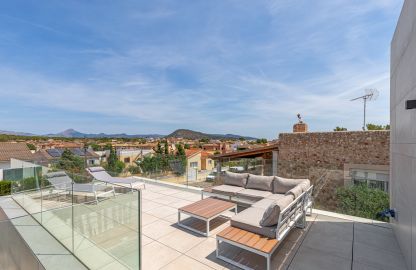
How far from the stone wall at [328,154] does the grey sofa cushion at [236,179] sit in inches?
80.7

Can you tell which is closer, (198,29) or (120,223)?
(120,223)

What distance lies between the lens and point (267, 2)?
6.78m

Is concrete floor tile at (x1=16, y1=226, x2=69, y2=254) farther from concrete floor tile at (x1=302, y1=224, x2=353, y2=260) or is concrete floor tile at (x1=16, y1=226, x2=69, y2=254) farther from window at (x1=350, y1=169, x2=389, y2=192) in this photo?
window at (x1=350, y1=169, x2=389, y2=192)

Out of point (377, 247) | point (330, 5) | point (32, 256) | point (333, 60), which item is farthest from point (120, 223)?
point (333, 60)

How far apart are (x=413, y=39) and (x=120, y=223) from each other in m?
4.54

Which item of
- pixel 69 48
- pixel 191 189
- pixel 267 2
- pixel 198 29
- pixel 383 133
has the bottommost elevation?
pixel 191 189

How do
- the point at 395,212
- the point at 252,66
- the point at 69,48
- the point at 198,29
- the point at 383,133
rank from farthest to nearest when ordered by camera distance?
1. the point at 69,48
2. the point at 252,66
3. the point at 198,29
4. the point at 383,133
5. the point at 395,212

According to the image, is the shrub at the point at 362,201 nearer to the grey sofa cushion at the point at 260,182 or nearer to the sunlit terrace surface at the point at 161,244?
the sunlit terrace surface at the point at 161,244

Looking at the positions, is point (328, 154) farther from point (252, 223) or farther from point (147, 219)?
point (147, 219)

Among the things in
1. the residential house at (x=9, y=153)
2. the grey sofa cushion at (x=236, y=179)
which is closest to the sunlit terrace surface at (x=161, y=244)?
the grey sofa cushion at (x=236, y=179)

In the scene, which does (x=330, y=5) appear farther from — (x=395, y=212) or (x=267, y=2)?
(x=395, y=212)

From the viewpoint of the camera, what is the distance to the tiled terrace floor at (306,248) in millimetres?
3096

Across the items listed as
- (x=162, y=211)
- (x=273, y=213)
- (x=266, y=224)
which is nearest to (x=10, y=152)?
(x=162, y=211)

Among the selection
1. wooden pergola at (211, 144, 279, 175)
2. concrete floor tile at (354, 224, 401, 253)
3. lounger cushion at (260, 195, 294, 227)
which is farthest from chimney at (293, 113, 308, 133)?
lounger cushion at (260, 195, 294, 227)
